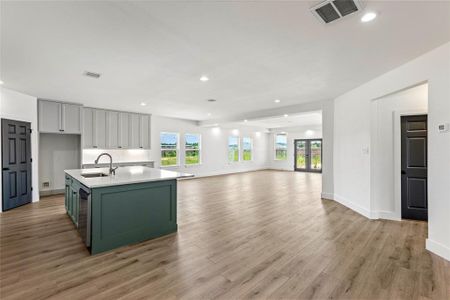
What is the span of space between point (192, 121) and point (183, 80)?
5696 mm

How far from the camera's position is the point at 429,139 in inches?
115

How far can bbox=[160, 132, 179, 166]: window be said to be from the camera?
28.8 feet

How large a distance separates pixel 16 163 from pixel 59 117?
1589 millimetres

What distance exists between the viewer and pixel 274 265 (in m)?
2.52

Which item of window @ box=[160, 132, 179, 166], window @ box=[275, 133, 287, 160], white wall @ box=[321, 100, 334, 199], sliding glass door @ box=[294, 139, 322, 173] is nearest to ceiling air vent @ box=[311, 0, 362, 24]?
white wall @ box=[321, 100, 334, 199]

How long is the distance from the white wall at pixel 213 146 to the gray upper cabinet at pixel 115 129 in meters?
0.56

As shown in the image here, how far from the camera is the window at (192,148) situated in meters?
9.57

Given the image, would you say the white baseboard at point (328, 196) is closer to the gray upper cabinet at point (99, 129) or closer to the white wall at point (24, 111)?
the gray upper cabinet at point (99, 129)

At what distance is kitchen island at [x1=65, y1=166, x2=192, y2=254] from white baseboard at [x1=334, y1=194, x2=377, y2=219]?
3.59 m

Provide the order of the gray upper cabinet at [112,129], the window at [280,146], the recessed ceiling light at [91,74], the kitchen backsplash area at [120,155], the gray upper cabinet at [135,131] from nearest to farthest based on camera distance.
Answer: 1. the recessed ceiling light at [91,74]
2. the kitchen backsplash area at [120,155]
3. the gray upper cabinet at [112,129]
4. the gray upper cabinet at [135,131]
5. the window at [280,146]

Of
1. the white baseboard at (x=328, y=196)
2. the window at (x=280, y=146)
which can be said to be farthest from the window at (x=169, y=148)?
the window at (x=280, y=146)

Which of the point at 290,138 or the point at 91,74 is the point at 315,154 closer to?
the point at 290,138

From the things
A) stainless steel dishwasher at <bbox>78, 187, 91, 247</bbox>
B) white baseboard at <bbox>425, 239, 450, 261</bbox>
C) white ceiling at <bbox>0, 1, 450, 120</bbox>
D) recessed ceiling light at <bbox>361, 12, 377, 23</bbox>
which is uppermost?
white ceiling at <bbox>0, 1, 450, 120</bbox>

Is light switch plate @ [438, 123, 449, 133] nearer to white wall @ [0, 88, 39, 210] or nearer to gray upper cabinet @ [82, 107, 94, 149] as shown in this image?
white wall @ [0, 88, 39, 210]
